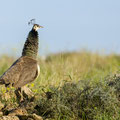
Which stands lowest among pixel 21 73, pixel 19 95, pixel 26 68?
pixel 19 95

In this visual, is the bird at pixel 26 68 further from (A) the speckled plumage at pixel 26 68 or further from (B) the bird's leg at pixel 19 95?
(B) the bird's leg at pixel 19 95

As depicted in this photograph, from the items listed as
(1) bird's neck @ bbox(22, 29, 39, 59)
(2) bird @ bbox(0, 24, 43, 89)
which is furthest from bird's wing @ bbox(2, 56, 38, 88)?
(1) bird's neck @ bbox(22, 29, 39, 59)

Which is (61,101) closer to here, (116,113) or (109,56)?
(116,113)

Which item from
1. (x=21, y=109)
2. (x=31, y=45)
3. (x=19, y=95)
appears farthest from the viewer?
(x=31, y=45)

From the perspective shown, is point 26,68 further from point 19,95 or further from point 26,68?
point 19,95

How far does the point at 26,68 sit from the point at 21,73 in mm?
152

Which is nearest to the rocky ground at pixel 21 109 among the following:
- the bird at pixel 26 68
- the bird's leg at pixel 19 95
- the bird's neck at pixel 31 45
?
the bird's leg at pixel 19 95

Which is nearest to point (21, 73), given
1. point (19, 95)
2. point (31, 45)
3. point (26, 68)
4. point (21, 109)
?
point (26, 68)

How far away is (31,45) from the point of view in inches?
279

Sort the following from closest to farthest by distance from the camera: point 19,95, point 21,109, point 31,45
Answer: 1. point 21,109
2. point 19,95
3. point 31,45

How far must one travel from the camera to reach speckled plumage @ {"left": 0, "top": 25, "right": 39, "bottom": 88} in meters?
6.59

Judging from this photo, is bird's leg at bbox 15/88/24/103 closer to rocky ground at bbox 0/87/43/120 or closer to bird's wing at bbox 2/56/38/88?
rocky ground at bbox 0/87/43/120

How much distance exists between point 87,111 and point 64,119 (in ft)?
1.57

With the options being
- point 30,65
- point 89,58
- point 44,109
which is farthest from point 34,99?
point 89,58
